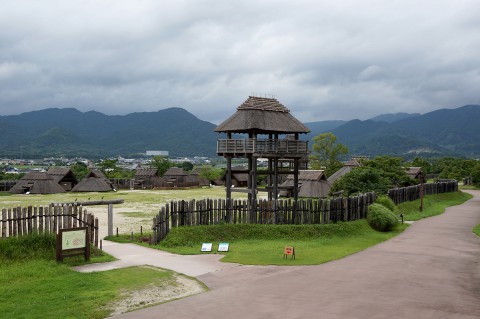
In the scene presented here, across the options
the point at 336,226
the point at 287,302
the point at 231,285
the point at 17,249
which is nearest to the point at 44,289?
the point at 17,249

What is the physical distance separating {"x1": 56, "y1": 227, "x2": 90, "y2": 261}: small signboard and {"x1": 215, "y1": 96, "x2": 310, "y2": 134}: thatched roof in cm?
1462

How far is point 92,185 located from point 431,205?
2061 inches

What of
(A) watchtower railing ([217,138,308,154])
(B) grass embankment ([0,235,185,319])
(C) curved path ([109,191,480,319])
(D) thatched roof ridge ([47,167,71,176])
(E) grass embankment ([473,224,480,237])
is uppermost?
(A) watchtower railing ([217,138,308,154])

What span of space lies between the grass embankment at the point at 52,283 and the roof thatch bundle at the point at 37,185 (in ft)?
186

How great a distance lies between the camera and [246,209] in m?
26.9

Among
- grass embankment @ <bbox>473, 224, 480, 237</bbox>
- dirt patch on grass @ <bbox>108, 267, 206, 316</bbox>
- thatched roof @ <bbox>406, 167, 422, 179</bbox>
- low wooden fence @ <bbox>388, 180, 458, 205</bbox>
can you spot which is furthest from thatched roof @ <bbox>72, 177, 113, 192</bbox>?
dirt patch on grass @ <bbox>108, 267, 206, 316</bbox>

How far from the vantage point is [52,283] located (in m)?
16.3

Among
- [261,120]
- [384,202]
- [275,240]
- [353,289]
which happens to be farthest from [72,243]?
[384,202]

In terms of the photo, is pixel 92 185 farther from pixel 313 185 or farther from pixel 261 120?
pixel 261 120

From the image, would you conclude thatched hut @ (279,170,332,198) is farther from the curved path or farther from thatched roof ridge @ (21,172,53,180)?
thatched roof ridge @ (21,172,53,180)

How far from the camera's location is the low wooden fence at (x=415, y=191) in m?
39.7

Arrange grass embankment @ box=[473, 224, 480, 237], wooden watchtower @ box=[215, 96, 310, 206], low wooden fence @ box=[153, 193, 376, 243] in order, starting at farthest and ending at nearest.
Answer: wooden watchtower @ box=[215, 96, 310, 206] → grass embankment @ box=[473, 224, 480, 237] → low wooden fence @ box=[153, 193, 376, 243]

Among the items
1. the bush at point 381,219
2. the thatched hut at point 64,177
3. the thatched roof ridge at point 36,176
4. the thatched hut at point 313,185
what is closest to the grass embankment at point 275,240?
the bush at point 381,219

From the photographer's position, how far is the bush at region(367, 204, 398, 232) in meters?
29.4
